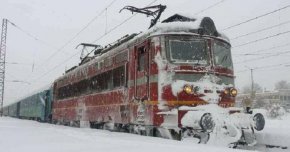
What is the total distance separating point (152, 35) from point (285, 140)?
4228 millimetres

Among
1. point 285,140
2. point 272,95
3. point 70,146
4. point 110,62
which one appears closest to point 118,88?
point 110,62

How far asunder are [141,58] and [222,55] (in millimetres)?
2265

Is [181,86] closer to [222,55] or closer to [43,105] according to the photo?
[222,55]

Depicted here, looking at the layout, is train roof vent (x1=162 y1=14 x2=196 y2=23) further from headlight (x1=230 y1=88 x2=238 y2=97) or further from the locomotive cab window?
headlight (x1=230 y1=88 x2=238 y2=97)

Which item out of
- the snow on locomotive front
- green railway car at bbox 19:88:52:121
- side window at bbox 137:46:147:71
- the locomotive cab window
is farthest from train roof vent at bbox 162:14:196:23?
green railway car at bbox 19:88:52:121

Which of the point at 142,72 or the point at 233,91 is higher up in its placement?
the point at 142,72

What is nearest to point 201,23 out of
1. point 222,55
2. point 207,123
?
point 222,55

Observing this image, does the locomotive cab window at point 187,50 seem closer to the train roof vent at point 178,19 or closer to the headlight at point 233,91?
the train roof vent at point 178,19

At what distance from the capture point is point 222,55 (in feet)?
35.3

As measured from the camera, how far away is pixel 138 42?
36.2ft

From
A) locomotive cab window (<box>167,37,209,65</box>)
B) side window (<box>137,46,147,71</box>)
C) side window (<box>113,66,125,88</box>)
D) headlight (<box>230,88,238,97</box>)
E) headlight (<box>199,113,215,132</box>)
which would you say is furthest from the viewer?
side window (<box>113,66,125,88</box>)

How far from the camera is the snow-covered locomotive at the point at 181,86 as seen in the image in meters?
9.06

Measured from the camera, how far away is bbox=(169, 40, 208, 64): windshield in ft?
32.9

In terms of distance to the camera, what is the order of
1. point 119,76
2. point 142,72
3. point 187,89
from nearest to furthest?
point 187,89, point 142,72, point 119,76
